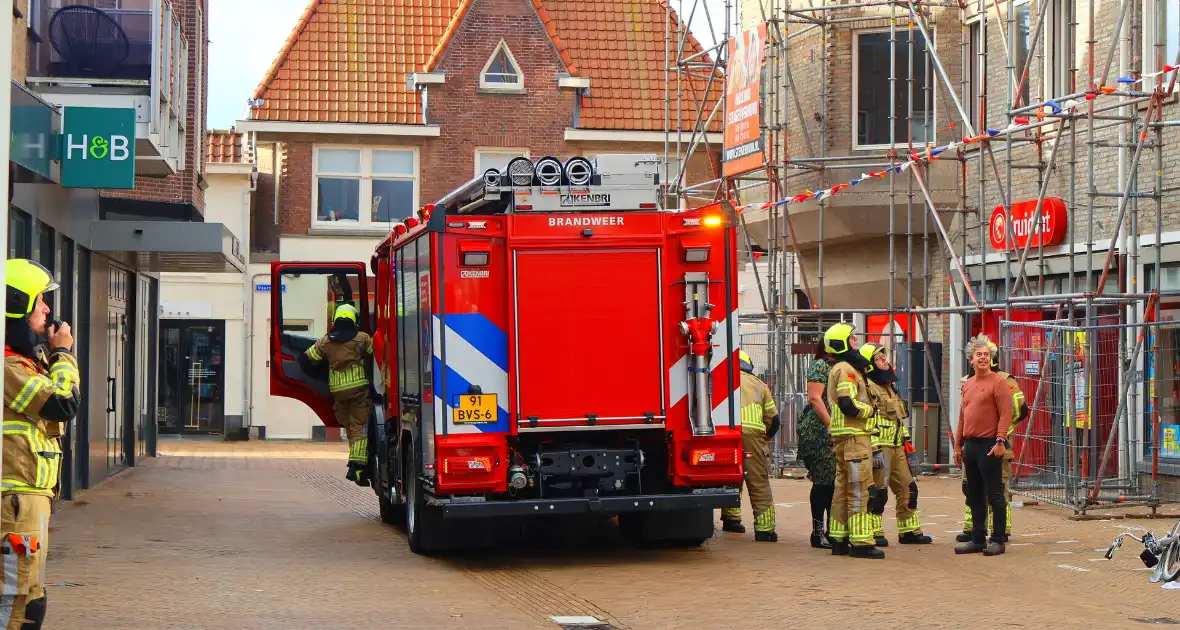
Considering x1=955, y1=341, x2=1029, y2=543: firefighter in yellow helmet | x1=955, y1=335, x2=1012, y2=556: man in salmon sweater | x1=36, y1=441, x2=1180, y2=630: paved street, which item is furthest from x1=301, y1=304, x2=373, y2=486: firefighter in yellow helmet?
x1=955, y1=335, x2=1012, y2=556: man in salmon sweater

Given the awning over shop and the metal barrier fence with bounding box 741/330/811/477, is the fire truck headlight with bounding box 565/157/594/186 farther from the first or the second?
the metal barrier fence with bounding box 741/330/811/477

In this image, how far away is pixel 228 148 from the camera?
33.2 meters

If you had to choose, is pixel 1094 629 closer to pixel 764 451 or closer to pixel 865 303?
pixel 764 451

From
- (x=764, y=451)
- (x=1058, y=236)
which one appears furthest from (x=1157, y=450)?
(x=764, y=451)

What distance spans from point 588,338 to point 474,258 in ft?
3.19

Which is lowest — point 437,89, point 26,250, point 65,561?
point 65,561

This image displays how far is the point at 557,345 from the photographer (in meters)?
11.2

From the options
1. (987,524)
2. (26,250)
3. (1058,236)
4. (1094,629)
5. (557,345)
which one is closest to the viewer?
(1094,629)

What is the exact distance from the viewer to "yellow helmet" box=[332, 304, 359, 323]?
618 inches

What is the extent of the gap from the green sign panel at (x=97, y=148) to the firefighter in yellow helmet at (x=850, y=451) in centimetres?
607

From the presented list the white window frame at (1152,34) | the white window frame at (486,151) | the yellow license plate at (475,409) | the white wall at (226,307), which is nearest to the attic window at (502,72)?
the white window frame at (486,151)

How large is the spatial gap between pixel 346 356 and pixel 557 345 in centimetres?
498

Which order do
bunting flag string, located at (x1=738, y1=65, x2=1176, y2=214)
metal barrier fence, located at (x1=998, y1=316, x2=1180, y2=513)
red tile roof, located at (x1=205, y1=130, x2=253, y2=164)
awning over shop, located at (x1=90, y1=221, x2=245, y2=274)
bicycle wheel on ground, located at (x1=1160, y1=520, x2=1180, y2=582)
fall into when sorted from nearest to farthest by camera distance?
bicycle wheel on ground, located at (x1=1160, y1=520, x2=1180, y2=582)
bunting flag string, located at (x1=738, y1=65, x2=1176, y2=214)
metal barrier fence, located at (x1=998, y1=316, x2=1180, y2=513)
awning over shop, located at (x1=90, y1=221, x2=245, y2=274)
red tile roof, located at (x1=205, y1=130, x2=253, y2=164)

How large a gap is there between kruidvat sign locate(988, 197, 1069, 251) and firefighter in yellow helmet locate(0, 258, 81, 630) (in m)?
11.9
